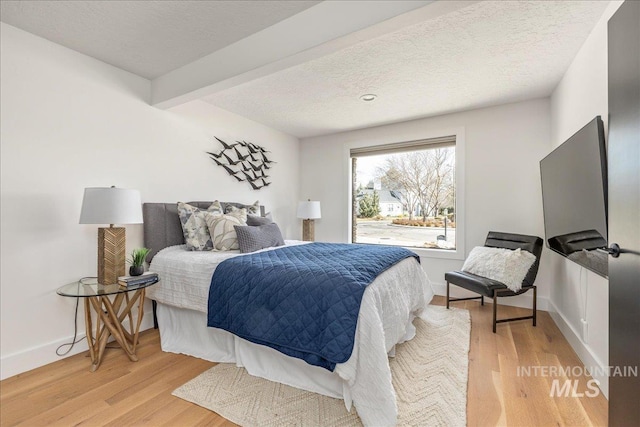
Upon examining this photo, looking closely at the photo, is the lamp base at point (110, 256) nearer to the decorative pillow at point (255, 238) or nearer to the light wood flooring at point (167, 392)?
the light wood flooring at point (167, 392)

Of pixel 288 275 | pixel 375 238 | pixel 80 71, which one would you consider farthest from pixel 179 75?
pixel 375 238

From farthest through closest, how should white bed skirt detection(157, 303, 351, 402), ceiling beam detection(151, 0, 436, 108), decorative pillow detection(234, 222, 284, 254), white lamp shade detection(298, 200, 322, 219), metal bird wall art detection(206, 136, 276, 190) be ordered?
white lamp shade detection(298, 200, 322, 219) < metal bird wall art detection(206, 136, 276, 190) < decorative pillow detection(234, 222, 284, 254) < white bed skirt detection(157, 303, 351, 402) < ceiling beam detection(151, 0, 436, 108)

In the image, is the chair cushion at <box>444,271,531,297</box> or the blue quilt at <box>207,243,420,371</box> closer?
the blue quilt at <box>207,243,420,371</box>

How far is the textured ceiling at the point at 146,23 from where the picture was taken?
6.19 feet

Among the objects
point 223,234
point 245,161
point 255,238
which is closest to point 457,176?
point 255,238

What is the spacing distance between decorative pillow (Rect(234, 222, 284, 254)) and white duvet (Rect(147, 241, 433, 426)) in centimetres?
12

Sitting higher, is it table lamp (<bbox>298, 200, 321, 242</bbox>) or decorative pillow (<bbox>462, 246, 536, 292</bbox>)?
table lamp (<bbox>298, 200, 321, 242</bbox>)

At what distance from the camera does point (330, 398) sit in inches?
70.0

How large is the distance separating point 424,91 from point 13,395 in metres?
4.09

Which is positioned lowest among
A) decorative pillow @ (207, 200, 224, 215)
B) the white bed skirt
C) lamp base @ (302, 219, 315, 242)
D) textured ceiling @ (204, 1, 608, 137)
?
the white bed skirt

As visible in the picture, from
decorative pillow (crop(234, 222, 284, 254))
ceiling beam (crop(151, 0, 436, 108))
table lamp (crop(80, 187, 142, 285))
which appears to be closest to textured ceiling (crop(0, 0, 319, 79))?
ceiling beam (crop(151, 0, 436, 108))

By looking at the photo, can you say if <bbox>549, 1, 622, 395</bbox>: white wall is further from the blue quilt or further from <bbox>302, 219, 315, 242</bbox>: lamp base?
<bbox>302, 219, 315, 242</bbox>: lamp base

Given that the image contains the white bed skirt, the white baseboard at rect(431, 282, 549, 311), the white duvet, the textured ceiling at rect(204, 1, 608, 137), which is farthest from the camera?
the white baseboard at rect(431, 282, 549, 311)

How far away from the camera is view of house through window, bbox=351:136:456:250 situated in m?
4.07
